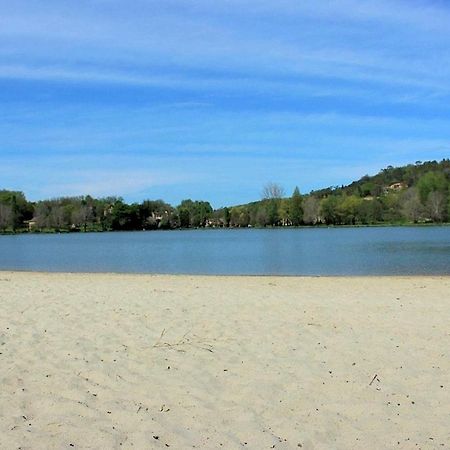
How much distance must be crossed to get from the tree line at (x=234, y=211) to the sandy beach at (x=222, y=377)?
150 m

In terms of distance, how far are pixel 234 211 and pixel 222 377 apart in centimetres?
17959

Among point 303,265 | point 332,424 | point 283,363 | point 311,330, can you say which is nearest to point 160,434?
point 332,424

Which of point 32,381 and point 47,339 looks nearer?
point 32,381

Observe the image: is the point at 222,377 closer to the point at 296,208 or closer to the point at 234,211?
the point at 296,208

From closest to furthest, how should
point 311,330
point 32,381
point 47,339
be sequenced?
point 32,381 < point 47,339 < point 311,330

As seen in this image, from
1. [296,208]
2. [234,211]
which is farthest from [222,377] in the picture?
[234,211]

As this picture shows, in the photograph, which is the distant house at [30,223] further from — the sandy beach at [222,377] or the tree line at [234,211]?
the sandy beach at [222,377]

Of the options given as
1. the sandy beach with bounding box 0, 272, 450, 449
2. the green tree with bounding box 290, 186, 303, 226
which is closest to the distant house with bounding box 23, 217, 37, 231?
the green tree with bounding box 290, 186, 303, 226

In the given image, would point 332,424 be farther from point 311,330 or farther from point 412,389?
point 311,330

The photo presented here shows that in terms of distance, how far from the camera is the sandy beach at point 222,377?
18.3 ft

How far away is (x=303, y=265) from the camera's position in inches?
1373

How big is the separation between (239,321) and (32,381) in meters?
4.73

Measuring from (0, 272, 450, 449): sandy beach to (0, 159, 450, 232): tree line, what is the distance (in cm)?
14987

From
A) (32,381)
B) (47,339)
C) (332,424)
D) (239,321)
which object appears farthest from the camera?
(239,321)
